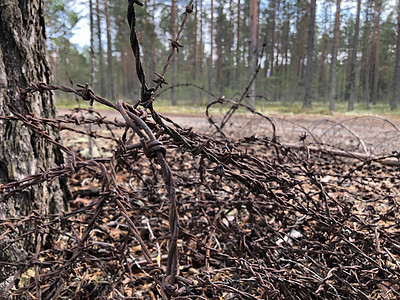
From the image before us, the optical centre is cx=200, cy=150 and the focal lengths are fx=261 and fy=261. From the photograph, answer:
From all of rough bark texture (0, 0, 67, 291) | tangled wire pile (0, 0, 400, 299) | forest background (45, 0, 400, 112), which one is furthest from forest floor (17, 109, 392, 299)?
forest background (45, 0, 400, 112)

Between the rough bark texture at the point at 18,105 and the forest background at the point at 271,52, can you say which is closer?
the rough bark texture at the point at 18,105

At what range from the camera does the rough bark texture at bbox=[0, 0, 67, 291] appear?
4.61ft

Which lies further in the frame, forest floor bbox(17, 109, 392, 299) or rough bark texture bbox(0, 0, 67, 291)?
rough bark texture bbox(0, 0, 67, 291)

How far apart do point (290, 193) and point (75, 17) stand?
355 cm

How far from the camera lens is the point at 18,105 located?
4.90 feet

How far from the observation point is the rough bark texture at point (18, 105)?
140 centimetres

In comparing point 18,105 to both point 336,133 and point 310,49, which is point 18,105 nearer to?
point 336,133

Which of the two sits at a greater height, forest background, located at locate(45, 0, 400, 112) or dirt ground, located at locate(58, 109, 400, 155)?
forest background, located at locate(45, 0, 400, 112)

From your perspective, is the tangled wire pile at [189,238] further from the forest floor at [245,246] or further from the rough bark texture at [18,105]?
the rough bark texture at [18,105]

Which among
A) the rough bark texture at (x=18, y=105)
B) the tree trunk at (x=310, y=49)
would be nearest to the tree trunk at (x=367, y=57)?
the tree trunk at (x=310, y=49)

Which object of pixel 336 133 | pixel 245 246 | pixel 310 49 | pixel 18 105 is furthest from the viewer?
pixel 310 49

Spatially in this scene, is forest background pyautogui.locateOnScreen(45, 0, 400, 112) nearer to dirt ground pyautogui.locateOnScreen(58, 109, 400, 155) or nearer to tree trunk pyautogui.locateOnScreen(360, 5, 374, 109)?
tree trunk pyautogui.locateOnScreen(360, 5, 374, 109)

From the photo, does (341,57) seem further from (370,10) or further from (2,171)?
(2,171)

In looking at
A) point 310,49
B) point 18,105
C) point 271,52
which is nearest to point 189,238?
point 18,105
